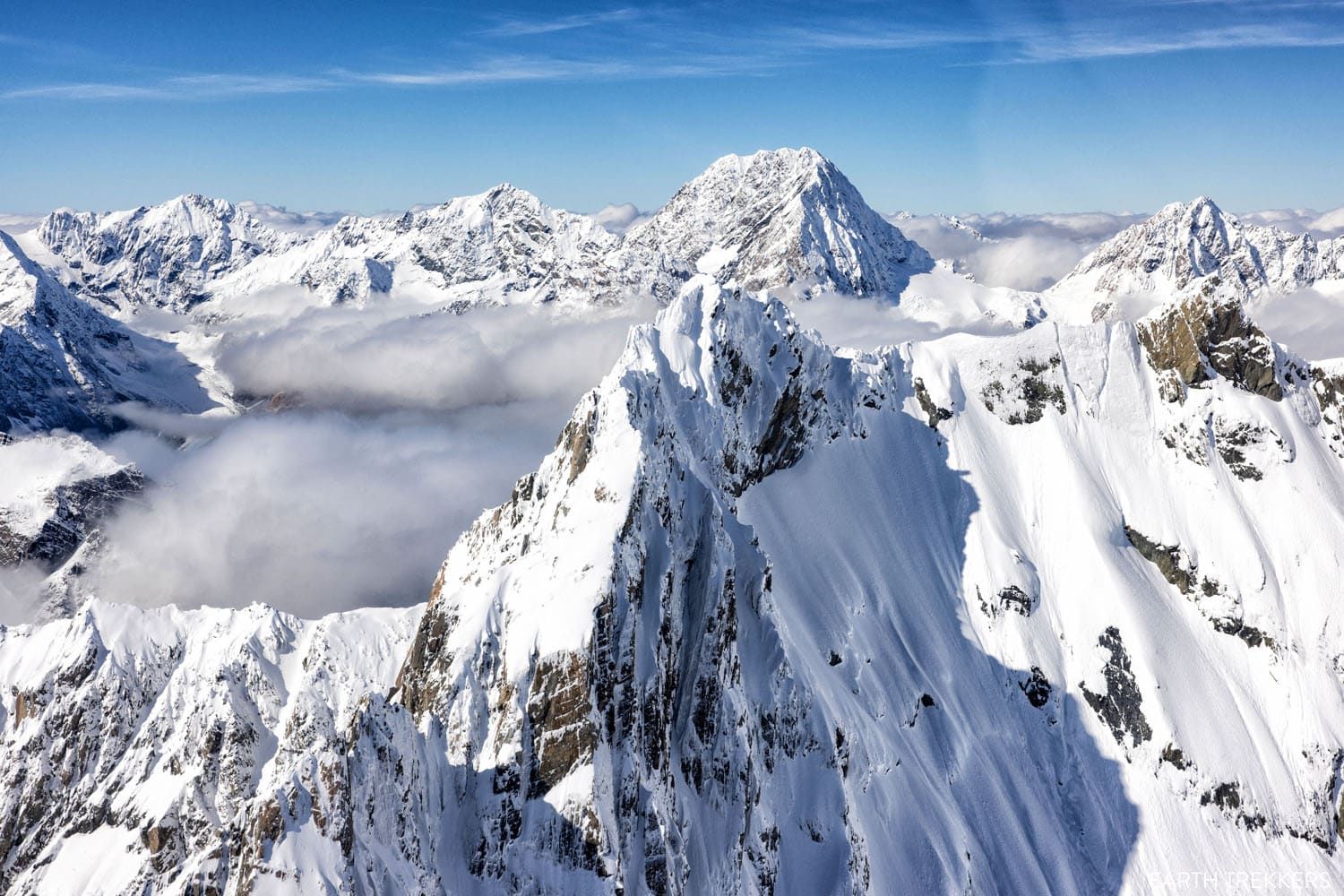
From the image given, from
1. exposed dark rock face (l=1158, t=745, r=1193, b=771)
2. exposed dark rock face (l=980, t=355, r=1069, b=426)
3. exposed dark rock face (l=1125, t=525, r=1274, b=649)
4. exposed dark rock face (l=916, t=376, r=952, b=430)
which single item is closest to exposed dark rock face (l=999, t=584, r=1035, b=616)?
exposed dark rock face (l=1125, t=525, r=1274, b=649)

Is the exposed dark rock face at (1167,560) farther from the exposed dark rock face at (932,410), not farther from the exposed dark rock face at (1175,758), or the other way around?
the exposed dark rock face at (932,410)

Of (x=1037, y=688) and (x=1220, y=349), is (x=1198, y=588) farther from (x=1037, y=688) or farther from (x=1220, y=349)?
(x=1220, y=349)

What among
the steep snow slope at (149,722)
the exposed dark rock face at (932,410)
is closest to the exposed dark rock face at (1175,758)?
the exposed dark rock face at (932,410)

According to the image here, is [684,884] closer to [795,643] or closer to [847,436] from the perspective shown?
[795,643]

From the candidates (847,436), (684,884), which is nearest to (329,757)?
(684,884)

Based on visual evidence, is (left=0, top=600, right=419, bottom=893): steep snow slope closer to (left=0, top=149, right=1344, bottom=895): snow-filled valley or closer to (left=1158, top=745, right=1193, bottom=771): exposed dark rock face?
(left=0, top=149, right=1344, bottom=895): snow-filled valley

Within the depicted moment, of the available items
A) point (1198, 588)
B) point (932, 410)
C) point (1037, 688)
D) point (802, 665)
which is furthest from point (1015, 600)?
point (802, 665)
